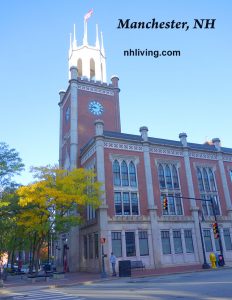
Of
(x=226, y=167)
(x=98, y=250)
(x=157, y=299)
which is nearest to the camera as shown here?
(x=157, y=299)

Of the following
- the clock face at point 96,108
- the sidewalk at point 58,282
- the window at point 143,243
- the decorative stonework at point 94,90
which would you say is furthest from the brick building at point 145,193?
the sidewalk at point 58,282

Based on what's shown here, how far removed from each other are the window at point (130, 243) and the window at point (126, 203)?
2.21 metres

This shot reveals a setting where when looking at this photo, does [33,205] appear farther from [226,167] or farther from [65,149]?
[226,167]

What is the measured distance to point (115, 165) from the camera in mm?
34562

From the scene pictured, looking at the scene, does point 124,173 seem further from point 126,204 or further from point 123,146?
point 126,204

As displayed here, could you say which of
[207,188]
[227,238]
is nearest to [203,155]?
[207,188]

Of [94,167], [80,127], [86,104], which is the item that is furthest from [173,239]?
[86,104]

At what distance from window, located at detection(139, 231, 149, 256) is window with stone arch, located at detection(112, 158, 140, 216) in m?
2.29

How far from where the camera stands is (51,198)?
1120 inches

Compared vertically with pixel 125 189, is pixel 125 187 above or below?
above

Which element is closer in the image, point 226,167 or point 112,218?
point 112,218

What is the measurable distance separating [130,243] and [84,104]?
70.2 feet

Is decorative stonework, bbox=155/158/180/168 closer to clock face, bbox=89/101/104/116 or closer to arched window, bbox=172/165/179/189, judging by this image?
arched window, bbox=172/165/179/189

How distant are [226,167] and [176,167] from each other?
26.6ft
